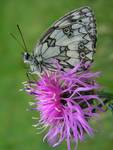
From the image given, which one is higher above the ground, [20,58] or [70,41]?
[20,58]

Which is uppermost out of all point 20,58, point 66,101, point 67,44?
point 20,58

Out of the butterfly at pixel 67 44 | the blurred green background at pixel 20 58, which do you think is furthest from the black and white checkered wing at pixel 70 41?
the blurred green background at pixel 20 58

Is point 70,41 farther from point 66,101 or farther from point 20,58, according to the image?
point 20,58

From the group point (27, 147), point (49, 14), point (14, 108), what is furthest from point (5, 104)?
point (49, 14)

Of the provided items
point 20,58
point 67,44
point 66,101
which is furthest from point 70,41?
point 20,58

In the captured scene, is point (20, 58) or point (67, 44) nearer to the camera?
point (67, 44)

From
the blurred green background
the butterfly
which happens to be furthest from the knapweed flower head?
the blurred green background

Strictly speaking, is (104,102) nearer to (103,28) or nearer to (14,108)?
(103,28)
